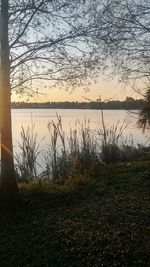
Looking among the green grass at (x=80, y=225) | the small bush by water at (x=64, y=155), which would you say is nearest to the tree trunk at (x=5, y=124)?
the green grass at (x=80, y=225)

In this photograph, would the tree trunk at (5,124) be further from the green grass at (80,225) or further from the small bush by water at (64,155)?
the small bush by water at (64,155)

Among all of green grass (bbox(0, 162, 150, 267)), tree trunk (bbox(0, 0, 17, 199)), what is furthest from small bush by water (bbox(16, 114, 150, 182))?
tree trunk (bbox(0, 0, 17, 199))

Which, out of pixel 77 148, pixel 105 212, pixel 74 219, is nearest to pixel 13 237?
pixel 74 219

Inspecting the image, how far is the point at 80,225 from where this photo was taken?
5512 mm

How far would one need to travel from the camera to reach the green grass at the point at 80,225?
4.66 meters

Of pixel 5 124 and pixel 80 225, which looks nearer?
pixel 80 225

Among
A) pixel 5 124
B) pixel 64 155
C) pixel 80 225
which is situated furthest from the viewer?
pixel 64 155

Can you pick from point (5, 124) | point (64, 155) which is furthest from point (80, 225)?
point (64, 155)

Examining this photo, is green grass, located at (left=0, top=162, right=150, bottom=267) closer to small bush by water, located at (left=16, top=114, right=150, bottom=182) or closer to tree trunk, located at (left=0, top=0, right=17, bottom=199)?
tree trunk, located at (left=0, top=0, right=17, bottom=199)

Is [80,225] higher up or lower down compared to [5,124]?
lower down

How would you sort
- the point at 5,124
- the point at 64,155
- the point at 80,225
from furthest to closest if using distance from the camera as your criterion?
the point at 64,155, the point at 5,124, the point at 80,225

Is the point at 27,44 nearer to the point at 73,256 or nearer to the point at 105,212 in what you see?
the point at 105,212

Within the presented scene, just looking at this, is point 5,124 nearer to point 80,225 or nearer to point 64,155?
point 80,225

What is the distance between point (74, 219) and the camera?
5773mm
